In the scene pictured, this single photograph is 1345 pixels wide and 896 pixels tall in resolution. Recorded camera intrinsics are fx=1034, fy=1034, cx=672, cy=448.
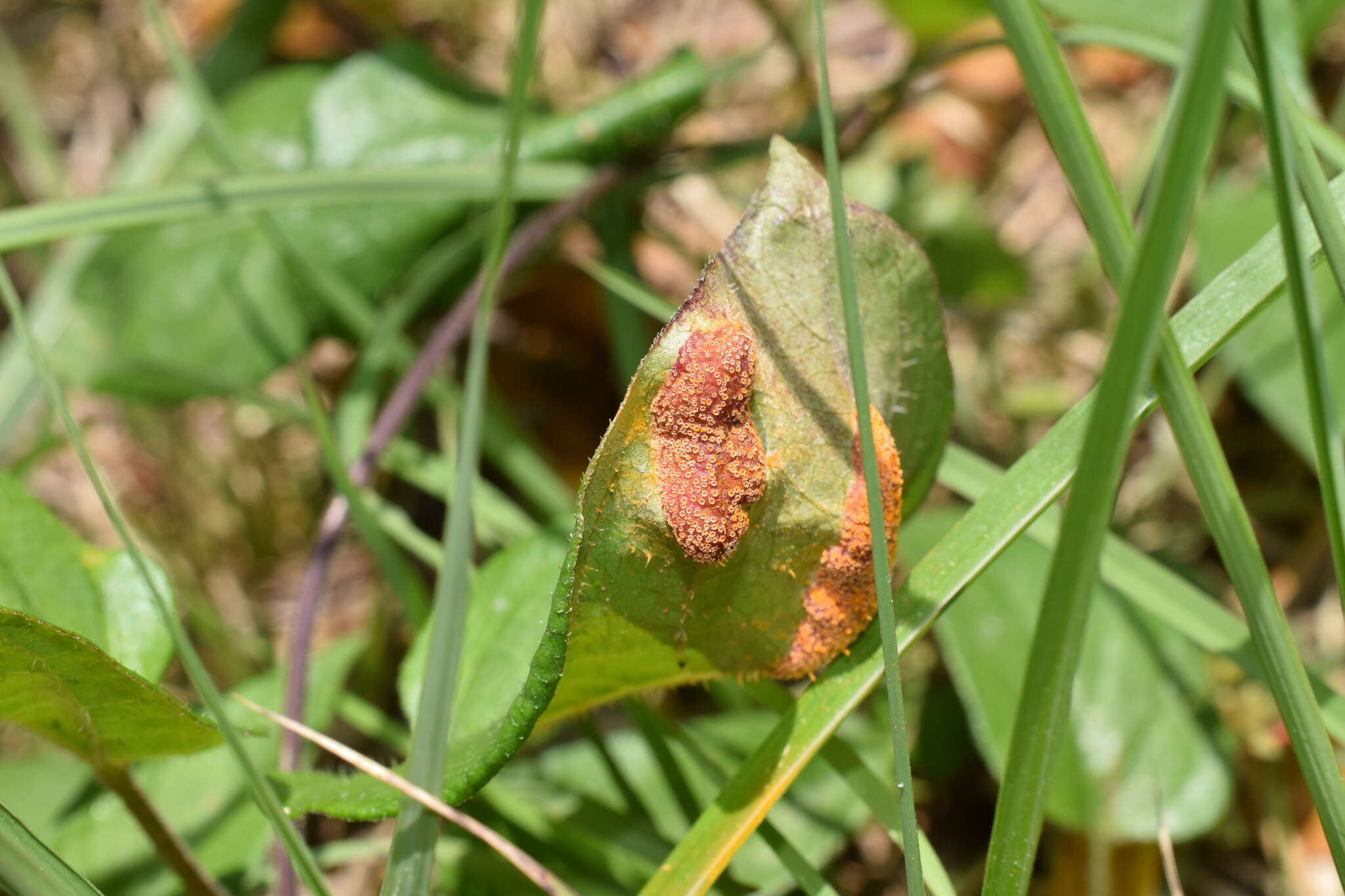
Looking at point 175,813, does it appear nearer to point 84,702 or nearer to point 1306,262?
point 84,702

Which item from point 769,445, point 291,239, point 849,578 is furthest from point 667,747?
point 291,239

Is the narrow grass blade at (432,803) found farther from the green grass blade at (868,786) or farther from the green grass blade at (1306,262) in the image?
the green grass blade at (1306,262)

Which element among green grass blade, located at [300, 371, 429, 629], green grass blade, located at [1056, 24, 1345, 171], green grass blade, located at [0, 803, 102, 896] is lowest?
green grass blade, located at [0, 803, 102, 896]

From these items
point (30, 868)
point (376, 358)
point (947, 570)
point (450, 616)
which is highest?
point (376, 358)

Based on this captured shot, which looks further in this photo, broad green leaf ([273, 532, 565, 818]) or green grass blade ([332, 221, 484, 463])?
green grass blade ([332, 221, 484, 463])

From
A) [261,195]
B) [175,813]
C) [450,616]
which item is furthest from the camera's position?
[261,195]

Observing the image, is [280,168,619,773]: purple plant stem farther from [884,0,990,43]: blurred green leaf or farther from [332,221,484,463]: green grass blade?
[884,0,990,43]: blurred green leaf

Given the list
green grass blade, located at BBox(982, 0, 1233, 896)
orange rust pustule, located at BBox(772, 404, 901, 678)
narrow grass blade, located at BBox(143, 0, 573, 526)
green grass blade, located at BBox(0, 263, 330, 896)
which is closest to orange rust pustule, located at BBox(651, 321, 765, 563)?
orange rust pustule, located at BBox(772, 404, 901, 678)

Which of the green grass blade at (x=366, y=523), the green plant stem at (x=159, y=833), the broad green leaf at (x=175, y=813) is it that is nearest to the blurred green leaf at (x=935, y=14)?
the green grass blade at (x=366, y=523)
